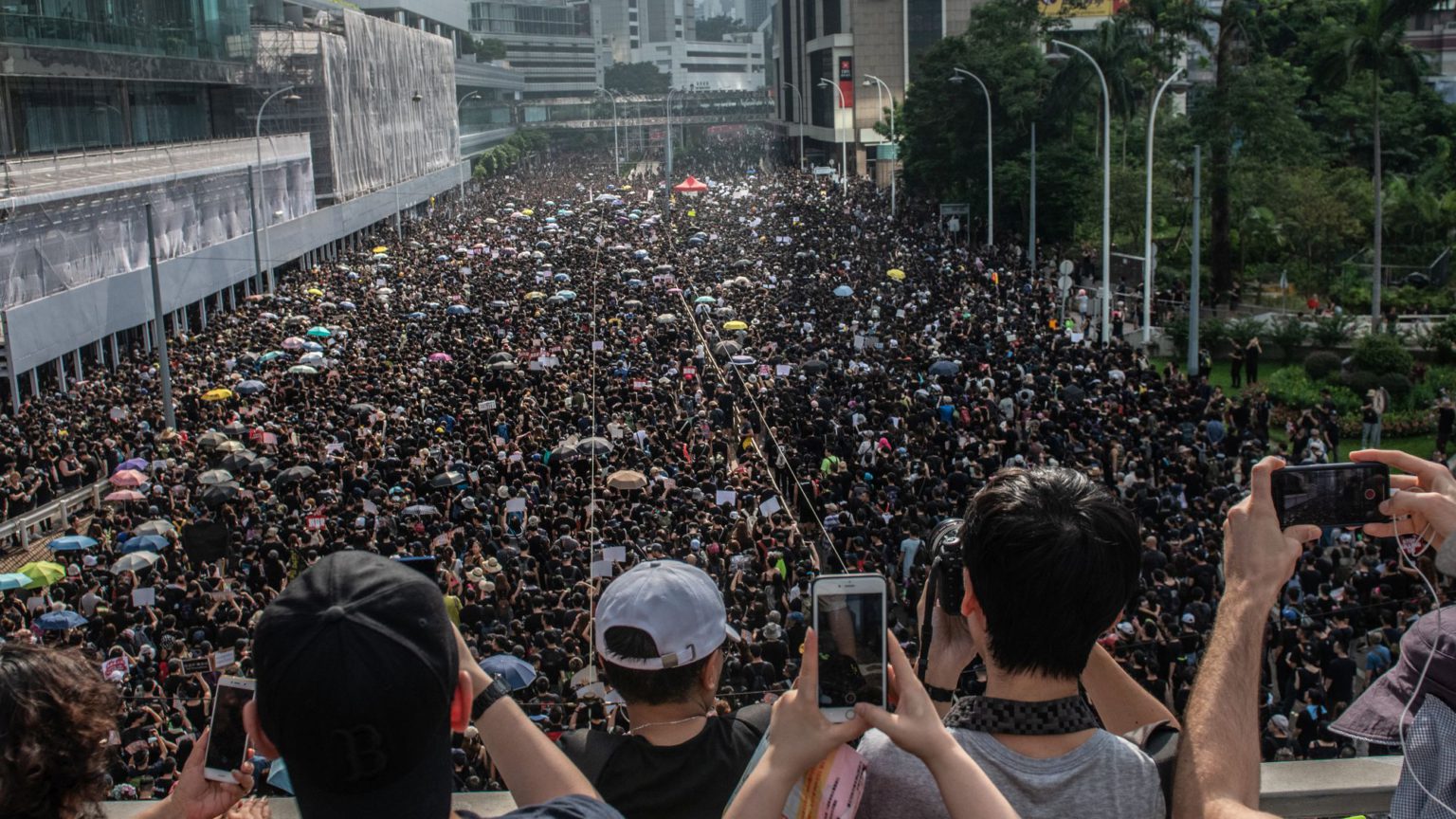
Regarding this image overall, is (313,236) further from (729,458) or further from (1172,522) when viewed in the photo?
(1172,522)

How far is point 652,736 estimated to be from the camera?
9.49ft

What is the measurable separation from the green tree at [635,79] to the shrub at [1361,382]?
524 feet

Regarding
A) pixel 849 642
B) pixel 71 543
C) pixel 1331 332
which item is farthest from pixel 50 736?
pixel 1331 332

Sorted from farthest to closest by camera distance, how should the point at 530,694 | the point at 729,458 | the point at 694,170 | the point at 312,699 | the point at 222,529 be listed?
the point at 694,170, the point at 729,458, the point at 222,529, the point at 530,694, the point at 312,699

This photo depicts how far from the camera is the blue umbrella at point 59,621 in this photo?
12.6 meters

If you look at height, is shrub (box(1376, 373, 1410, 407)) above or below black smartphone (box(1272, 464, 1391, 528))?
below

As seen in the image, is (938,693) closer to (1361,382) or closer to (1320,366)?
(1361,382)

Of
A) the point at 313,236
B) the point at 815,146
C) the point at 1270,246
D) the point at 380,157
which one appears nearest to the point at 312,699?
the point at 1270,246

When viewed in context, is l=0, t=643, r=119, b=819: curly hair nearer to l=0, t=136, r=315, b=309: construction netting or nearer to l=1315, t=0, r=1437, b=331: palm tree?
l=0, t=136, r=315, b=309: construction netting

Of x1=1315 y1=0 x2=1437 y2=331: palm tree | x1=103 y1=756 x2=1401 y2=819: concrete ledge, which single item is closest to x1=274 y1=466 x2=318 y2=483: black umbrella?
x1=103 y1=756 x2=1401 y2=819: concrete ledge

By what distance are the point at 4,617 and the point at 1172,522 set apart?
10468 mm

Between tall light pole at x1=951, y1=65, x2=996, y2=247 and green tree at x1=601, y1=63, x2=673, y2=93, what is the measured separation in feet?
439

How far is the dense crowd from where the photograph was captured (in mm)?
10703

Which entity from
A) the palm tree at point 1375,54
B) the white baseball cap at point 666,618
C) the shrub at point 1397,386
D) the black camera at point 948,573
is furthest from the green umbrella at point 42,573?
the palm tree at point 1375,54
